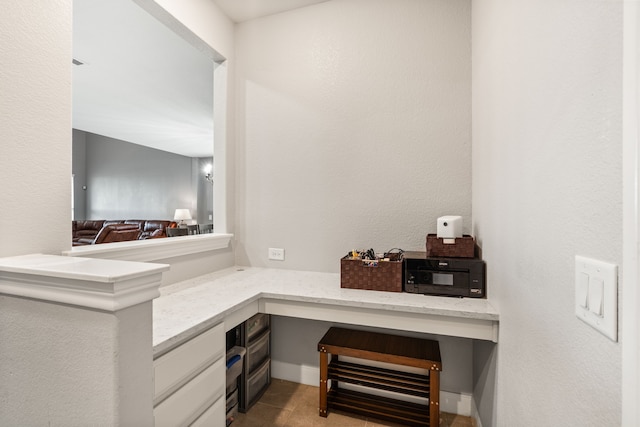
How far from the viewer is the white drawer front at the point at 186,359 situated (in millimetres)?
990

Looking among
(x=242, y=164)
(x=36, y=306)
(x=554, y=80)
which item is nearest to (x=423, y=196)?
(x=554, y=80)

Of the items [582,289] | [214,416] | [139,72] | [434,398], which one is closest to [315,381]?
[434,398]

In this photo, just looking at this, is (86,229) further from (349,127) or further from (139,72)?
(349,127)

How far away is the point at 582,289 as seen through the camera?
60 centimetres

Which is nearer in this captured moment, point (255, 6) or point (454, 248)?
point (454, 248)

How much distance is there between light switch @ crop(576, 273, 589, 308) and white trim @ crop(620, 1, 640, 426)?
115mm

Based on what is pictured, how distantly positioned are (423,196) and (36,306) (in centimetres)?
184

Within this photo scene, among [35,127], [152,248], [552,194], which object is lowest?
[152,248]

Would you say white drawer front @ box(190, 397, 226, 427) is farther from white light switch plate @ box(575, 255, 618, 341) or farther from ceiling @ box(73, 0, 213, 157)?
ceiling @ box(73, 0, 213, 157)

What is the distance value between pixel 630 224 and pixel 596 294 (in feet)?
0.55

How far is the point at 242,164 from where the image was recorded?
2.29 meters

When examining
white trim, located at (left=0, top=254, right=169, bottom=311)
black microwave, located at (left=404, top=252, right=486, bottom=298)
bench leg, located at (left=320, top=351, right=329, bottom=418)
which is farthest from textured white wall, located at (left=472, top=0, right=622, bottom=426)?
white trim, located at (left=0, top=254, right=169, bottom=311)

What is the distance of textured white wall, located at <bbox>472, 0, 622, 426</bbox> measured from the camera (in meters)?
0.53

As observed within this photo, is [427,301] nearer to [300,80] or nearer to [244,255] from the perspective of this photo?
[244,255]
